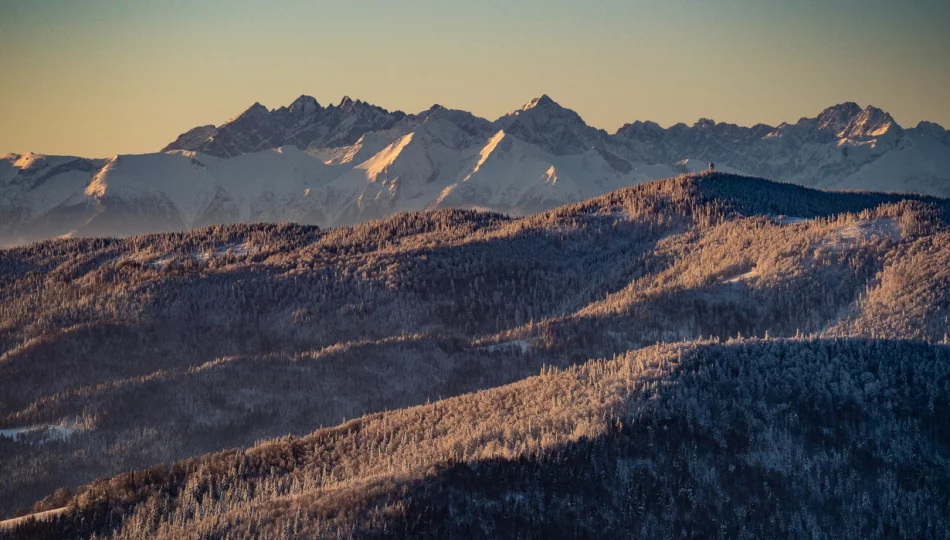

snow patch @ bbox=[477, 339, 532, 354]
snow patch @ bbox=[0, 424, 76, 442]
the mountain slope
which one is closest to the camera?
the mountain slope

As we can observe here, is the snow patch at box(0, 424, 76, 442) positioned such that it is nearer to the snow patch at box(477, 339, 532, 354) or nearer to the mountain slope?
the mountain slope

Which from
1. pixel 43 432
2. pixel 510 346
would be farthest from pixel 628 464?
pixel 510 346

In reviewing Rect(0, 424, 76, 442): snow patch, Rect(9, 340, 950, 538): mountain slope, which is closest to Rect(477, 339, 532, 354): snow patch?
Rect(0, 424, 76, 442): snow patch

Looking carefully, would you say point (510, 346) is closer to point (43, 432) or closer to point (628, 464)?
point (43, 432)

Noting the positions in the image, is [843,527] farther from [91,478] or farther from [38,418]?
[38,418]

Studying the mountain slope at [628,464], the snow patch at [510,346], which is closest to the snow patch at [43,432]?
the mountain slope at [628,464]

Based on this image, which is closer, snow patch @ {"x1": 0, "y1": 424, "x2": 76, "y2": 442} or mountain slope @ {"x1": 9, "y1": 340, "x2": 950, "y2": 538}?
mountain slope @ {"x1": 9, "y1": 340, "x2": 950, "y2": 538}

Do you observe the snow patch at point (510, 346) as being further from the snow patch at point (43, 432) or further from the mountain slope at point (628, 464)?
the mountain slope at point (628, 464)

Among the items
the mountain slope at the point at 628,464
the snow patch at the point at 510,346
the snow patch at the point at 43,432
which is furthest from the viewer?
the snow patch at the point at 510,346

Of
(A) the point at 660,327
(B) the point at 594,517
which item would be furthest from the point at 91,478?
(A) the point at 660,327

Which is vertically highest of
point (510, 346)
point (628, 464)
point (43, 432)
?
point (628, 464)

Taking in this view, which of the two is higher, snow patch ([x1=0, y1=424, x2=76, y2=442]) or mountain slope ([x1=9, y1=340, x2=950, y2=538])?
mountain slope ([x1=9, y1=340, x2=950, y2=538])
